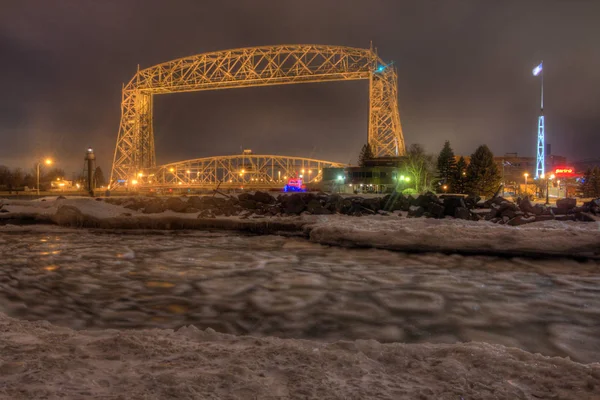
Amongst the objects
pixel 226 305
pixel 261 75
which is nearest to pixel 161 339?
pixel 226 305

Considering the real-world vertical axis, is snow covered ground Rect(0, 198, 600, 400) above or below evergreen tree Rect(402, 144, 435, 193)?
below

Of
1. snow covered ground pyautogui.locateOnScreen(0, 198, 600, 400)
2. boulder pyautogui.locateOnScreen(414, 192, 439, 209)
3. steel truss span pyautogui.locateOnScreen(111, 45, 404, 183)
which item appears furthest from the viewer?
steel truss span pyautogui.locateOnScreen(111, 45, 404, 183)

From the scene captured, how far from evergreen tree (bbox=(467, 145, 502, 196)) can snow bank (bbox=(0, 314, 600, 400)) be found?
46.0 metres

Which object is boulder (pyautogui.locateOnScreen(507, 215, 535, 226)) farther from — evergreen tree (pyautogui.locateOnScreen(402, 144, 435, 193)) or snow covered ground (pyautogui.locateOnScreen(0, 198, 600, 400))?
evergreen tree (pyautogui.locateOnScreen(402, 144, 435, 193))

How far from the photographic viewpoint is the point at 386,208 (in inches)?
531

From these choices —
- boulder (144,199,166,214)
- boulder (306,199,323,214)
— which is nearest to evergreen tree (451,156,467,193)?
boulder (306,199,323,214)

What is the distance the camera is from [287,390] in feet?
5.82

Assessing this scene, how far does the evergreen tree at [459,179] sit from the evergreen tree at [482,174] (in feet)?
1.89

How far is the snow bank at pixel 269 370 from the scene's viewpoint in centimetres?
175

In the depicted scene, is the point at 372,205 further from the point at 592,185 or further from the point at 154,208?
the point at 592,185

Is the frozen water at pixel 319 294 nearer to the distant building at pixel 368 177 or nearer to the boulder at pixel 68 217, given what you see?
the boulder at pixel 68 217

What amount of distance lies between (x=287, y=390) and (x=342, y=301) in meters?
2.37

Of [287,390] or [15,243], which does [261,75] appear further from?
[287,390]

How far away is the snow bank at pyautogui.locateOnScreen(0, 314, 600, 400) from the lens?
1745 mm
